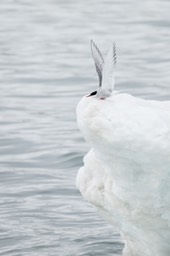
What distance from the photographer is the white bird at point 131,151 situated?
4605 millimetres

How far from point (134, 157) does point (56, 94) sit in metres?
8.00

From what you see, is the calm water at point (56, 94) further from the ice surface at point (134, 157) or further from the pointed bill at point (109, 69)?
the pointed bill at point (109, 69)

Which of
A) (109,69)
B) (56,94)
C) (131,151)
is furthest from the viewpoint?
(56,94)

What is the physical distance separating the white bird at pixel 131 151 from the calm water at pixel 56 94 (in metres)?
1.97

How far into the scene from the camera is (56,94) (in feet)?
41.3

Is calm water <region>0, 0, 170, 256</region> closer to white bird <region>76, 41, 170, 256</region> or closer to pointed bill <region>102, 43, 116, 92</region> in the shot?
white bird <region>76, 41, 170, 256</region>

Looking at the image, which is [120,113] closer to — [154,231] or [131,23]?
[154,231]

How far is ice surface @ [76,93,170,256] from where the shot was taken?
181 inches

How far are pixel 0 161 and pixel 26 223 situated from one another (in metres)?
2.09

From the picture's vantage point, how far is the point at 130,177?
473 centimetres

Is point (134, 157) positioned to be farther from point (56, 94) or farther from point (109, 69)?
point (56, 94)

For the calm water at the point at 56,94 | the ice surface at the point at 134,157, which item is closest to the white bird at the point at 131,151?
the ice surface at the point at 134,157

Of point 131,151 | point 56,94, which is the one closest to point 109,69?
point 131,151

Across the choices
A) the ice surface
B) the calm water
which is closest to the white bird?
the ice surface
